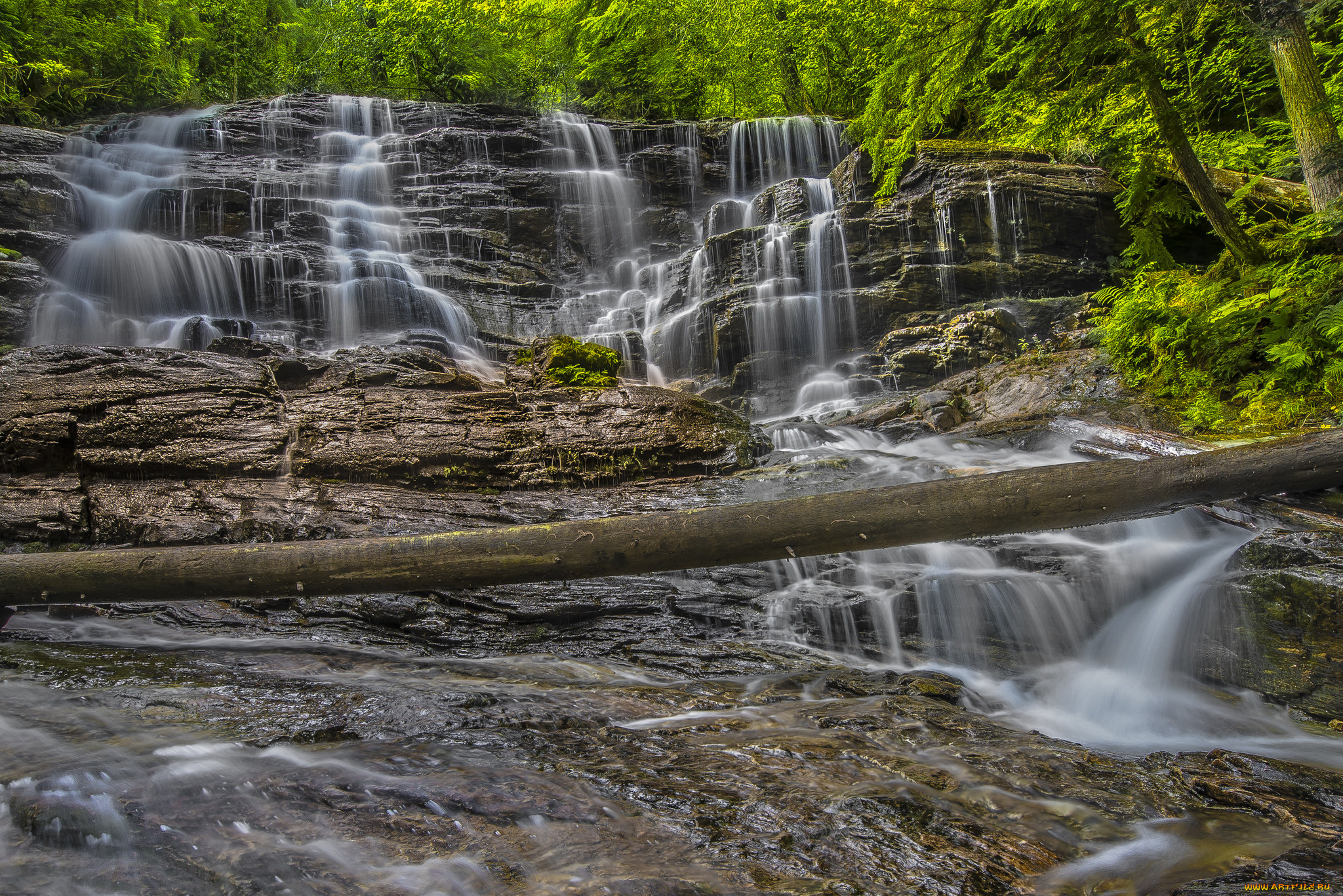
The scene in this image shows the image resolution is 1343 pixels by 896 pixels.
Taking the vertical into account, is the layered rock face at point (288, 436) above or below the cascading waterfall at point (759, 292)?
below

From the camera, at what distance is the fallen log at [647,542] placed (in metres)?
3.14

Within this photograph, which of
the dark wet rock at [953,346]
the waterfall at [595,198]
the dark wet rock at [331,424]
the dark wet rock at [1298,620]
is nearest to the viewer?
the dark wet rock at [1298,620]

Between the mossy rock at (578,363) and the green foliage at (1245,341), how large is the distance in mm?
6773

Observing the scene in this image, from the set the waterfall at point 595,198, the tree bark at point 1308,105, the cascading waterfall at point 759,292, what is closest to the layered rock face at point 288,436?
the cascading waterfall at point 759,292

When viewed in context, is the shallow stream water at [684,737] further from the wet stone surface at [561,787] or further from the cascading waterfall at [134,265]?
the cascading waterfall at [134,265]

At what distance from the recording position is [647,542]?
3.14 metres

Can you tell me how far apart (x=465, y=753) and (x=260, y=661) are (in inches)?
79.5

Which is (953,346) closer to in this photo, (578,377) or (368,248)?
(578,377)

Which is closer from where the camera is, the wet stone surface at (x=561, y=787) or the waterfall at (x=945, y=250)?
the wet stone surface at (x=561, y=787)

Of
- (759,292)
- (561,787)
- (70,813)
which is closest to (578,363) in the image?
(759,292)

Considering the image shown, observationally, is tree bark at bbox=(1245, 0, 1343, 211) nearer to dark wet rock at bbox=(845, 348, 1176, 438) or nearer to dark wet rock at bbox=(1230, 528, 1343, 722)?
dark wet rock at bbox=(845, 348, 1176, 438)

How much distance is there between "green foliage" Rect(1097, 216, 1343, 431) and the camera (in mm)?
6438

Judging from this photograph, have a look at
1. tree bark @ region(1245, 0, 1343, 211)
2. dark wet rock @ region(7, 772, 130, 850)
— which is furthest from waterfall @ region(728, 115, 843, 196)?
dark wet rock @ region(7, 772, 130, 850)

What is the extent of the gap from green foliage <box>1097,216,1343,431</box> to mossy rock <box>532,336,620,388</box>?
6773 millimetres
